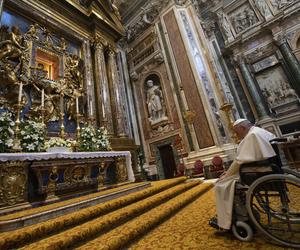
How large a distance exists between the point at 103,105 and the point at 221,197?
217 inches

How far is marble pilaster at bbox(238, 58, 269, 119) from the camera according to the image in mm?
8562

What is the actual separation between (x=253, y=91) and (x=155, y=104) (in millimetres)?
4825

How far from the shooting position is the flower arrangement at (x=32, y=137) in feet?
11.3

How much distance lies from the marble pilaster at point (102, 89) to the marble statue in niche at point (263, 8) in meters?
7.98

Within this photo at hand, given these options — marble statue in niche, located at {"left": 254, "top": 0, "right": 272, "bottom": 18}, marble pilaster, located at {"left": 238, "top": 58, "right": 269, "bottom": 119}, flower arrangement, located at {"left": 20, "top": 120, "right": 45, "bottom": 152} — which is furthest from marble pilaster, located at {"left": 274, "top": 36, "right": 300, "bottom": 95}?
flower arrangement, located at {"left": 20, "top": 120, "right": 45, "bottom": 152}

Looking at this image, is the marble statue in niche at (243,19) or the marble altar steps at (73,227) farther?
the marble statue in niche at (243,19)

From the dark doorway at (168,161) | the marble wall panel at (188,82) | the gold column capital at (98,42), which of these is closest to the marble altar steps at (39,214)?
the marble wall panel at (188,82)

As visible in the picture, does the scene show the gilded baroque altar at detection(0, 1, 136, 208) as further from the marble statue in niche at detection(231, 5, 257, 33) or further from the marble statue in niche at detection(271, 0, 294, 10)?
the marble statue in niche at detection(271, 0, 294, 10)

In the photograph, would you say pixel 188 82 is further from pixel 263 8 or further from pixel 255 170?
pixel 255 170

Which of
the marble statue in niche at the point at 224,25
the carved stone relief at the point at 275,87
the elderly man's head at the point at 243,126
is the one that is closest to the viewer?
the elderly man's head at the point at 243,126

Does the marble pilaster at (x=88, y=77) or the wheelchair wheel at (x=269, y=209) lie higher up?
the marble pilaster at (x=88, y=77)

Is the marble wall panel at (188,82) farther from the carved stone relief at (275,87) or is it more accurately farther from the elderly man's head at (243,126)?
the elderly man's head at (243,126)

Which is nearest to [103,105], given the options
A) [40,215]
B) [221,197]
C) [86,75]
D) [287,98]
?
[86,75]

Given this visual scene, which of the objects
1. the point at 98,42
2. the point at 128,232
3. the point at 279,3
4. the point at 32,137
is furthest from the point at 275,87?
the point at 32,137
